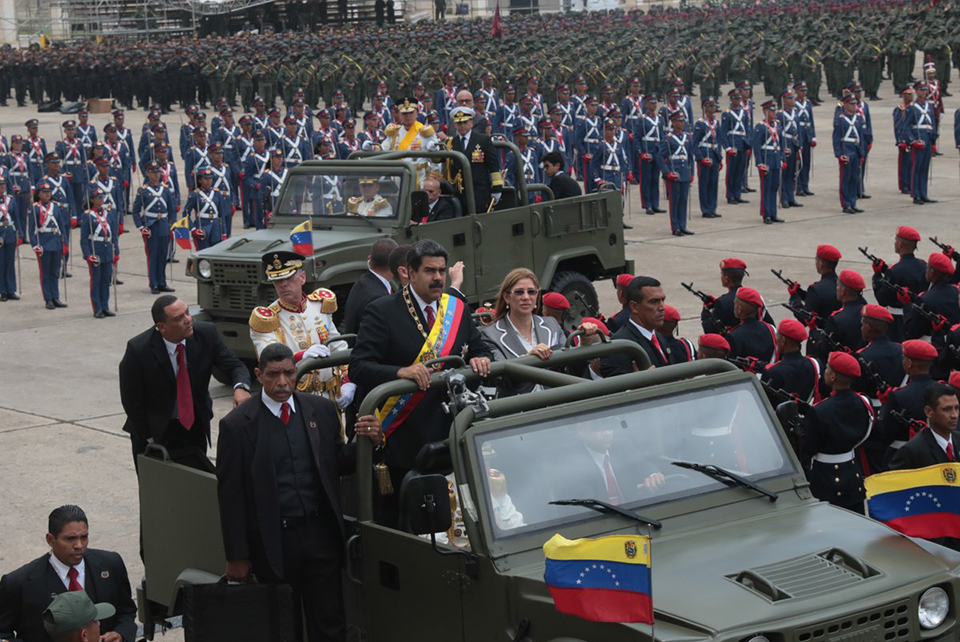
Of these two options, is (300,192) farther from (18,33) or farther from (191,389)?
(18,33)

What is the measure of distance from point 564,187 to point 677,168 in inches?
275

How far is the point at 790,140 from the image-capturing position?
22.6 metres

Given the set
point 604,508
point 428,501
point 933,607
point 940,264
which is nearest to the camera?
point 933,607

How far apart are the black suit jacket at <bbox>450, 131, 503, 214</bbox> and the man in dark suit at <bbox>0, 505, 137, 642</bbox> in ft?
25.0

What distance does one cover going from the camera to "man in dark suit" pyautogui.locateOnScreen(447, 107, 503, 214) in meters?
13.5

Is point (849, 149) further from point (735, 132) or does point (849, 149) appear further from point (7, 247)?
point (7, 247)

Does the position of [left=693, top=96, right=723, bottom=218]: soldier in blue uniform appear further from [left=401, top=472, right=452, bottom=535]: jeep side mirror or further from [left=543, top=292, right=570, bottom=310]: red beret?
[left=401, top=472, right=452, bottom=535]: jeep side mirror

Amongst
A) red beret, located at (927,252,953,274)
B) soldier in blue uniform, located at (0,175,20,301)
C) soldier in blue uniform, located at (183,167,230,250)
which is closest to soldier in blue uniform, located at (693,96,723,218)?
soldier in blue uniform, located at (183,167,230,250)

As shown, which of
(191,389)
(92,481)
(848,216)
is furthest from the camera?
(848,216)

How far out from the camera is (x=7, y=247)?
57.7ft

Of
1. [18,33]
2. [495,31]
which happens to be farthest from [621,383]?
[18,33]

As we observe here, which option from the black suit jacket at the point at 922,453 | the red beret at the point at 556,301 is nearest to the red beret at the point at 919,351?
the black suit jacket at the point at 922,453

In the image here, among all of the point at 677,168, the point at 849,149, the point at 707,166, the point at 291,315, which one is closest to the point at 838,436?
the point at 291,315

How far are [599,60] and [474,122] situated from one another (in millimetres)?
26440
